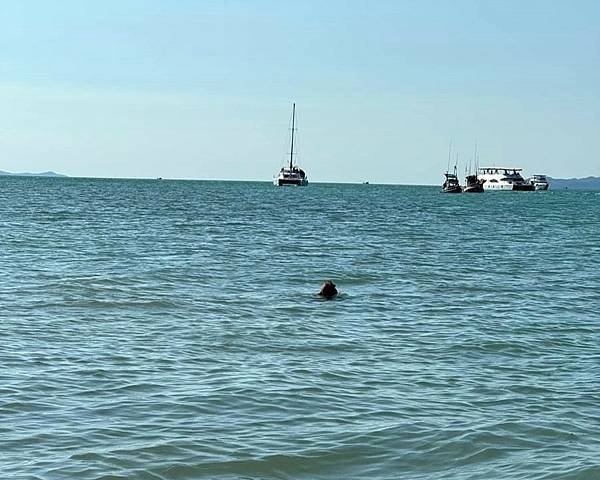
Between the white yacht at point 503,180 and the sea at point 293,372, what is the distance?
6370 inches

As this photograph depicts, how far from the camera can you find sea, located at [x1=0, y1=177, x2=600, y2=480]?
390 inches

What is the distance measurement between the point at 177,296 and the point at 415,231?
33880mm

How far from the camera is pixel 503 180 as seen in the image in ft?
621

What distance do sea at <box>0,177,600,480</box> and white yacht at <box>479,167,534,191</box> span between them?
6370 inches

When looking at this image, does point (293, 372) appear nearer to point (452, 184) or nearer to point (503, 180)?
point (452, 184)

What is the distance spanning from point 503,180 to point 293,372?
592 ft

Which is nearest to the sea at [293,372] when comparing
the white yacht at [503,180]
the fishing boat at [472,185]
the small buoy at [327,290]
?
the small buoy at [327,290]

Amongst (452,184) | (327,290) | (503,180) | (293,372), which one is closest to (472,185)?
(452,184)

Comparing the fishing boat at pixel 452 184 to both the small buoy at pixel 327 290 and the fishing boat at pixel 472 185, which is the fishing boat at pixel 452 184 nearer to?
the fishing boat at pixel 472 185

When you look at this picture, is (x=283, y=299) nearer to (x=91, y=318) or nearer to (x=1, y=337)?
(x=91, y=318)

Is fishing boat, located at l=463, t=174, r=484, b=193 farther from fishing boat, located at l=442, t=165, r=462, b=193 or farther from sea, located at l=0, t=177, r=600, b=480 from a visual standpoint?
sea, located at l=0, t=177, r=600, b=480

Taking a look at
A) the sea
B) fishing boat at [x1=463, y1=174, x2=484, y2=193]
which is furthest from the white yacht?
the sea

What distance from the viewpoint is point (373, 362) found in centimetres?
1484

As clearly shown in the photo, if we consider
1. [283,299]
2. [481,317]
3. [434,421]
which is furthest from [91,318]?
[434,421]
